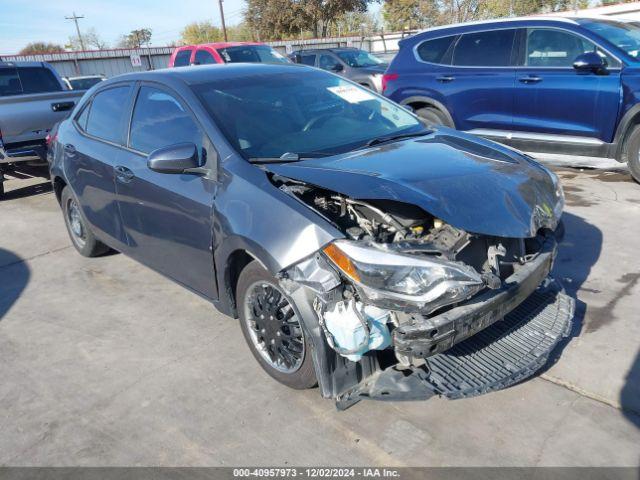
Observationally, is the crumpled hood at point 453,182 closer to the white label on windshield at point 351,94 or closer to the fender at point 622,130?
the white label on windshield at point 351,94

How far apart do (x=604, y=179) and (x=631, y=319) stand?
3.69 metres

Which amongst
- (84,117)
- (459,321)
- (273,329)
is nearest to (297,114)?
(273,329)

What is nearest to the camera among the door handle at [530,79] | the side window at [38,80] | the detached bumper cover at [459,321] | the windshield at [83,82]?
the detached bumper cover at [459,321]

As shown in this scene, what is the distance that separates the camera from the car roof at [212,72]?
3.80 m

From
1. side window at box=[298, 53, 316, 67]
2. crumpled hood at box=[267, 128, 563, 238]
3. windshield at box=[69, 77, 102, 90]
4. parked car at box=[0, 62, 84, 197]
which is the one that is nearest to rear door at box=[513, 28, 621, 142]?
crumpled hood at box=[267, 128, 563, 238]

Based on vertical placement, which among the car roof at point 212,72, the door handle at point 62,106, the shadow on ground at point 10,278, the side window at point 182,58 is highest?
the car roof at point 212,72

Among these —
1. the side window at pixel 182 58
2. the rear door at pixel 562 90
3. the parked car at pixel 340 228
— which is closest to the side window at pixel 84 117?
the parked car at pixel 340 228

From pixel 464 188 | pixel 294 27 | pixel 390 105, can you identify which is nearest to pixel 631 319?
pixel 464 188

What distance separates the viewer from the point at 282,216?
281cm

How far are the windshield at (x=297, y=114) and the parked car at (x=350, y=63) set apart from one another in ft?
29.7

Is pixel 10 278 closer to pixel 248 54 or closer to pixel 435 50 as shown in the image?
pixel 435 50

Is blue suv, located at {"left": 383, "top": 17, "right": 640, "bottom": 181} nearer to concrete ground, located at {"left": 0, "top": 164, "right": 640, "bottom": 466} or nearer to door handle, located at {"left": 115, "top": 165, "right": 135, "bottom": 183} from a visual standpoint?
concrete ground, located at {"left": 0, "top": 164, "right": 640, "bottom": 466}

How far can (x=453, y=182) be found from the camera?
2939 mm

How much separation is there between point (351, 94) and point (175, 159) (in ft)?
5.24
